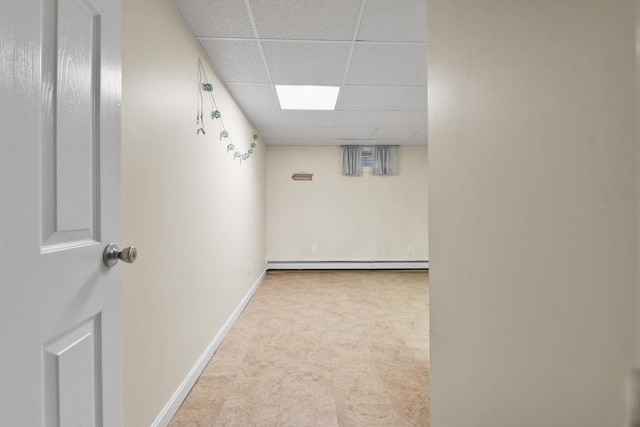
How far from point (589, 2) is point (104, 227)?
1.24 meters

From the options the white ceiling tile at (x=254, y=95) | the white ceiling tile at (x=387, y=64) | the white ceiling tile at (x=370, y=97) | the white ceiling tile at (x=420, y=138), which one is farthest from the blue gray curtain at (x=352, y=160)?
the white ceiling tile at (x=387, y=64)

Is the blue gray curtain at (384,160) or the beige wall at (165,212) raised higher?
the blue gray curtain at (384,160)

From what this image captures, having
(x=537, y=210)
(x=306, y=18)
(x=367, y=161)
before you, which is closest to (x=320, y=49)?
(x=306, y=18)

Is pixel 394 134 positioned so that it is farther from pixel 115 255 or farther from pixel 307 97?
pixel 115 255

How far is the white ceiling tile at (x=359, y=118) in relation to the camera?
3.73 metres

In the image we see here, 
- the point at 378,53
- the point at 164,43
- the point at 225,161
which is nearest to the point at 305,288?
the point at 225,161

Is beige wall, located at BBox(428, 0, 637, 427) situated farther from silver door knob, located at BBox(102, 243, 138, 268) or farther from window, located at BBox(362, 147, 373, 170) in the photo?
window, located at BBox(362, 147, 373, 170)

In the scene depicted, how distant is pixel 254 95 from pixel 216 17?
124cm

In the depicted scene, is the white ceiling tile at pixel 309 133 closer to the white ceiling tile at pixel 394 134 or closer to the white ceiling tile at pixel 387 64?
the white ceiling tile at pixel 394 134

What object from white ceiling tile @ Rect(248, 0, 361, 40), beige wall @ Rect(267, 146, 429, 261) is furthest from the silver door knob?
beige wall @ Rect(267, 146, 429, 261)

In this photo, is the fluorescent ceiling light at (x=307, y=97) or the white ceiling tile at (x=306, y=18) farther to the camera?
the fluorescent ceiling light at (x=307, y=97)

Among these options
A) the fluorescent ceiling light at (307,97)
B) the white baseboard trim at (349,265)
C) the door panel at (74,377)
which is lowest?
the white baseboard trim at (349,265)

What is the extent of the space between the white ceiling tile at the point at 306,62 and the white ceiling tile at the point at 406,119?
1295 millimetres

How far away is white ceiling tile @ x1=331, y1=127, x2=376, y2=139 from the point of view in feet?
14.8
